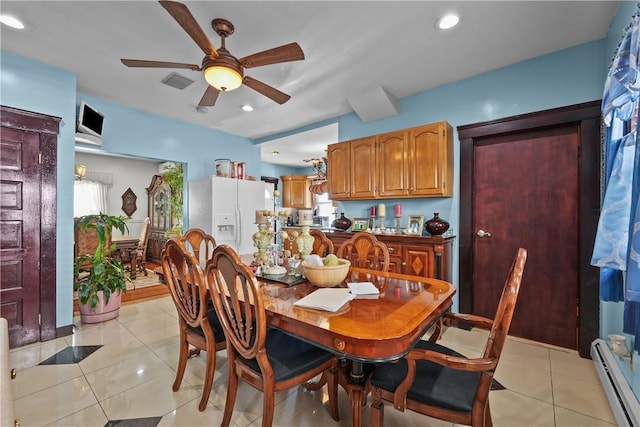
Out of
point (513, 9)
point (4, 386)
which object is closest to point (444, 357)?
point (4, 386)

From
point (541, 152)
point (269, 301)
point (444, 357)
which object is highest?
point (541, 152)

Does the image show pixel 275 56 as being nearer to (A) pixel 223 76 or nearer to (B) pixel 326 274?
(A) pixel 223 76

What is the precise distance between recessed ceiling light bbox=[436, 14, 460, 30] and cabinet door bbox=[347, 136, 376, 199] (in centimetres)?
139

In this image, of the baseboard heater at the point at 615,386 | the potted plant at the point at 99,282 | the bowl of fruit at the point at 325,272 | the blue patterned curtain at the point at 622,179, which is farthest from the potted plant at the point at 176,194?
the baseboard heater at the point at 615,386

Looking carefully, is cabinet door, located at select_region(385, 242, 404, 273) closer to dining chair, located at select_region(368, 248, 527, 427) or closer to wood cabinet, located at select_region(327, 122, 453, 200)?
wood cabinet, located at select_region(327, 122, 453, 200)

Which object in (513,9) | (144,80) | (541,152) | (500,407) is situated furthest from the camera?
(144,80)

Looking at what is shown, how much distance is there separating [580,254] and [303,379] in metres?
2.60

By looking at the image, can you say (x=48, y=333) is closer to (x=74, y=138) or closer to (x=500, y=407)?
(x=74, y=138)

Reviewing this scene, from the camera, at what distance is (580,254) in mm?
2420

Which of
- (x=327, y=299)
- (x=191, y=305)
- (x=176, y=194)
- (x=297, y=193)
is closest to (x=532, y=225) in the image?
(x=327, y=299)

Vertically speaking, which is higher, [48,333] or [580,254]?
[580,254]

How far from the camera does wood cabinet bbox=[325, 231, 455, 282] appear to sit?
9.09ft

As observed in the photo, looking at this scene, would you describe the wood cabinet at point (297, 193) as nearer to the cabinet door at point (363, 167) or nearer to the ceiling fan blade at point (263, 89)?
the cabinet door at point (363, 167)

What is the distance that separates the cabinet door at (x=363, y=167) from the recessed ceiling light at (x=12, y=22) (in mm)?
3152
